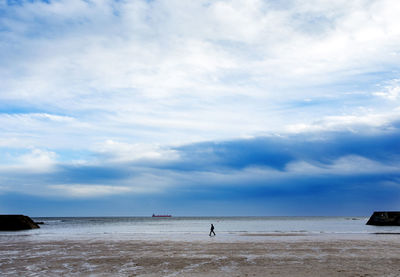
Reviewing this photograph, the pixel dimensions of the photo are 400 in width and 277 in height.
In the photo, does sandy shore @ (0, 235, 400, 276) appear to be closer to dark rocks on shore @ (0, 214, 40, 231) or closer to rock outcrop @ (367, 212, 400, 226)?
dark rocks on shore @ (0, 214, 40, 231)

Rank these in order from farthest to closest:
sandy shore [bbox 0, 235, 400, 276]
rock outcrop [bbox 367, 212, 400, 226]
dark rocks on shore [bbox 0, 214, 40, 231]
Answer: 1. rock outcrop [bbox 367, 212, 400, 226]
2. dark rocks on shore [bbox 0, 214, 40, 231]
3. sandy shore [bbox 0, 235, 400, 276]

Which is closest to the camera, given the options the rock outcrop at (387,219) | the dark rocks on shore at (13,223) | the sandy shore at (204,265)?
the sandy shore at (204,265)

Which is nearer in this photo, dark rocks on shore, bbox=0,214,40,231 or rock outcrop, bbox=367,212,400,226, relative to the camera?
dark rocks on shore, bbox=0,214,40,231

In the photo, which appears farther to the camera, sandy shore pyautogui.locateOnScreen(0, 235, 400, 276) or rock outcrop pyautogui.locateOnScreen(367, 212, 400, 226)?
rock outcrop pyautogui.locateOnScreen(367, 212, 400, 226)

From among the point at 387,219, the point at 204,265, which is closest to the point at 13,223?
the point at 204,265

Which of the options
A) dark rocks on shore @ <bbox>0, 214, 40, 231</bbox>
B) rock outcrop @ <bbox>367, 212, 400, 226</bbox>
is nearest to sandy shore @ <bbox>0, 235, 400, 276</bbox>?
dark rocks on shore @ <bbox>0, 214, 40, 231</bbox>

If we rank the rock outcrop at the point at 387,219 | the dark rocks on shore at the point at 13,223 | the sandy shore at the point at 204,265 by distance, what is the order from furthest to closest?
the rock outcrop at the point at 387,219 → the dark rocks on shore at the point at 13,223 → the sandy shore at the point at 204,265

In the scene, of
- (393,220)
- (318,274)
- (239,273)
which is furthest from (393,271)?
(393,220)

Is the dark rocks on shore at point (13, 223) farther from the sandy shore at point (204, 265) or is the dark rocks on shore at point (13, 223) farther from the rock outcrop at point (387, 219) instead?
the rock outcrop at point (387, 219)

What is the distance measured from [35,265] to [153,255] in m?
8.78

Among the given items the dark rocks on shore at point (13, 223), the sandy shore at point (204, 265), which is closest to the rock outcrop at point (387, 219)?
the sandy shore at point (204, 265)

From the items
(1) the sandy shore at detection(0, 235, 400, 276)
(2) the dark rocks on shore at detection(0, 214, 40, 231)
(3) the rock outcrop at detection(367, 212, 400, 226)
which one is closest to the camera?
(1) the sandy shore at detection(0, 235, 400, 276)

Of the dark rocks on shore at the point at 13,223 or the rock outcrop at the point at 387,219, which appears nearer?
the dark rocks on shore at the point at 13,223

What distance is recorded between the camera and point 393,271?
1878cm
